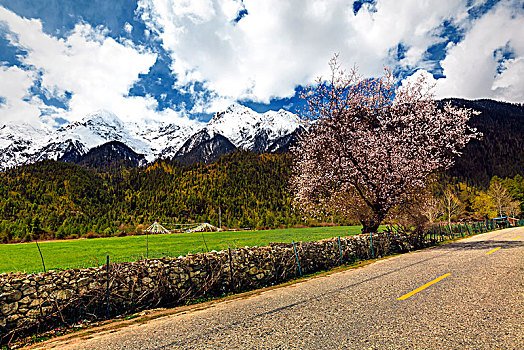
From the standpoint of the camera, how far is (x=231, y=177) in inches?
5148

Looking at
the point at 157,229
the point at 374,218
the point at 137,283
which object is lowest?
the point at 137,283

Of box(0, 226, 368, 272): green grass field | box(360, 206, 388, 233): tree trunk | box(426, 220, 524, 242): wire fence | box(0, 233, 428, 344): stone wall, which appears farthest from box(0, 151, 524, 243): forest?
box(0, 233, 428, 344): stone wall

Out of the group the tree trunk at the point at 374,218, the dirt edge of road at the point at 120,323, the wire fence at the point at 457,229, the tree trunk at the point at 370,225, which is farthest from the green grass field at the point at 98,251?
the wire fence at the point at 457,229

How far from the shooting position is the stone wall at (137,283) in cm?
762

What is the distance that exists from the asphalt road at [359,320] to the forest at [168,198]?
6927 centimetres

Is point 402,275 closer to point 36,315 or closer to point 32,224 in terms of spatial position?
point 36,315

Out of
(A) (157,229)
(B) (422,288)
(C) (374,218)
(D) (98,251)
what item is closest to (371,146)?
(C) (374,218)

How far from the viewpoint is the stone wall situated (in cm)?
762

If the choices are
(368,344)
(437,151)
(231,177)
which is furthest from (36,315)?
(231,177)

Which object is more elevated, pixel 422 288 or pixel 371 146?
pixel 371 146

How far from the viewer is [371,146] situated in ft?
73.2

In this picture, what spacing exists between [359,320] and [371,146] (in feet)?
58.7

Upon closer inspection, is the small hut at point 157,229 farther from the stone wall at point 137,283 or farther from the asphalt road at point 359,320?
the asphalt road at point 359,320

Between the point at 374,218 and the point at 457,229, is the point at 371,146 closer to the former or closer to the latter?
the point at 374,218
